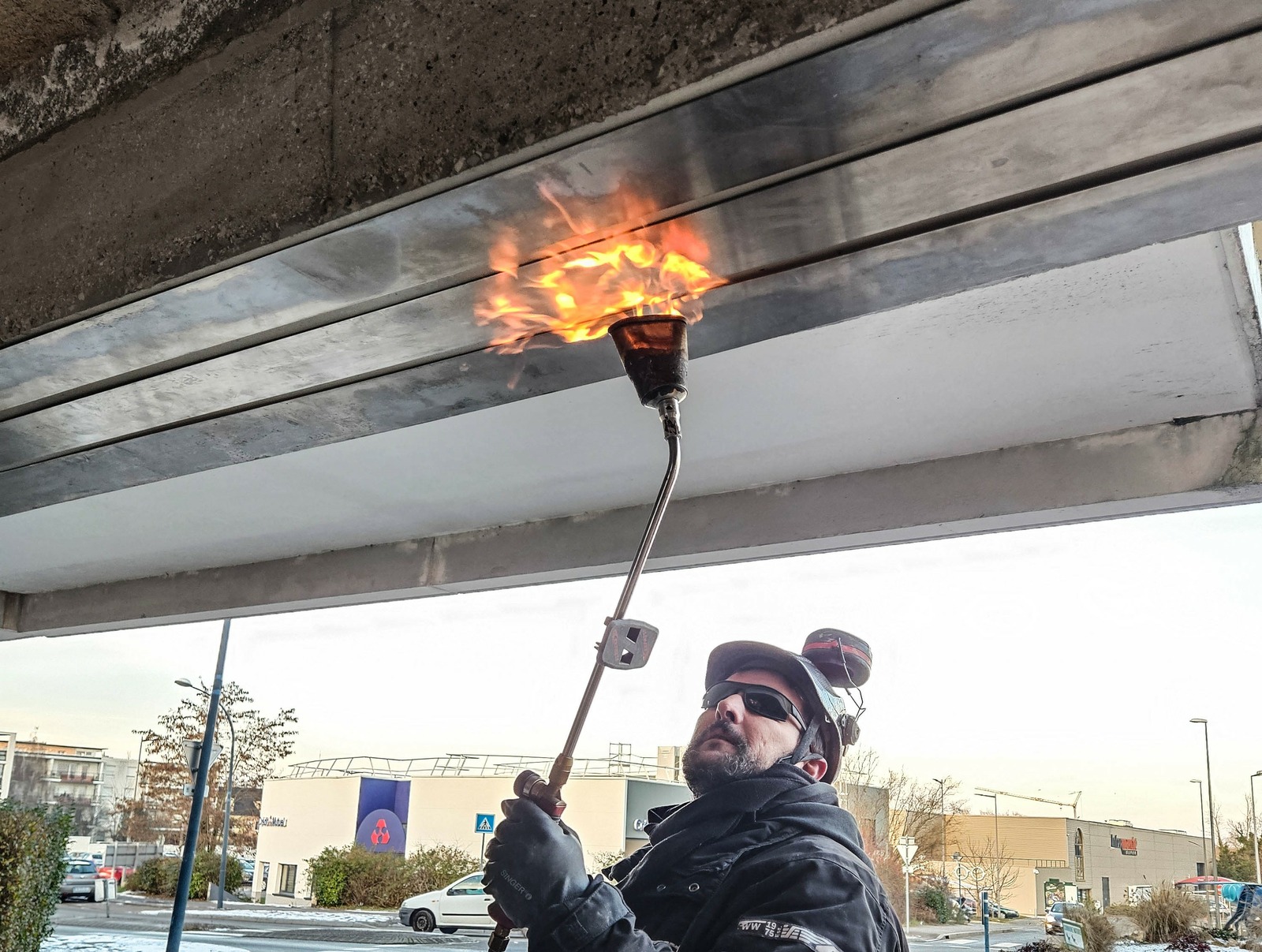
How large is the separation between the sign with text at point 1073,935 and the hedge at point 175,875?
13.4 m

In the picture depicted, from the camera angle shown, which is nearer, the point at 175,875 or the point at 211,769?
the point at 211,769

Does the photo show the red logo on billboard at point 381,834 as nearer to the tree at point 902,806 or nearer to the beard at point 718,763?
the tree at point 902,806

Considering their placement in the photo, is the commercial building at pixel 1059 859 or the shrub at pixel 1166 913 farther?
the commercial building at pixel 1059 859

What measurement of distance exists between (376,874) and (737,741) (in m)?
11.7

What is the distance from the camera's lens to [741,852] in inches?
70.3

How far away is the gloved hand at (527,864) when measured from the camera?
1.48 m

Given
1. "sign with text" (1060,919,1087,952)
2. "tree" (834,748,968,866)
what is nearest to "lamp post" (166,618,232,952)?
"tree" (834,748,968,866)

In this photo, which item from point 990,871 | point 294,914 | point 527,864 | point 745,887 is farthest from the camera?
point 294,914

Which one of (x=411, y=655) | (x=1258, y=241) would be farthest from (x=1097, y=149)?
(x=411, y=655)

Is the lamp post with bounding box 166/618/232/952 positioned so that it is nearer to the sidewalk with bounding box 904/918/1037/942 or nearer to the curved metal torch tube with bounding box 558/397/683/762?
the sidewalk with bounding box 904/918/1037/942

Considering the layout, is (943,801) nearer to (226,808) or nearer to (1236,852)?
(1236,852)

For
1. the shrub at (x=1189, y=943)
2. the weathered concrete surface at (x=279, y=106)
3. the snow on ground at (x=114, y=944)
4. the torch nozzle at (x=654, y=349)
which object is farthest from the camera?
the snow on ground at (x=114, y=944)

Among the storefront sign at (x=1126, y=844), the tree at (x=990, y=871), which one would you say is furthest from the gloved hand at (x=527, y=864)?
the storefront sign at (x=1126, y=844)

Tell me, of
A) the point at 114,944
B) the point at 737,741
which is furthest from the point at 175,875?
the point at 737,741
